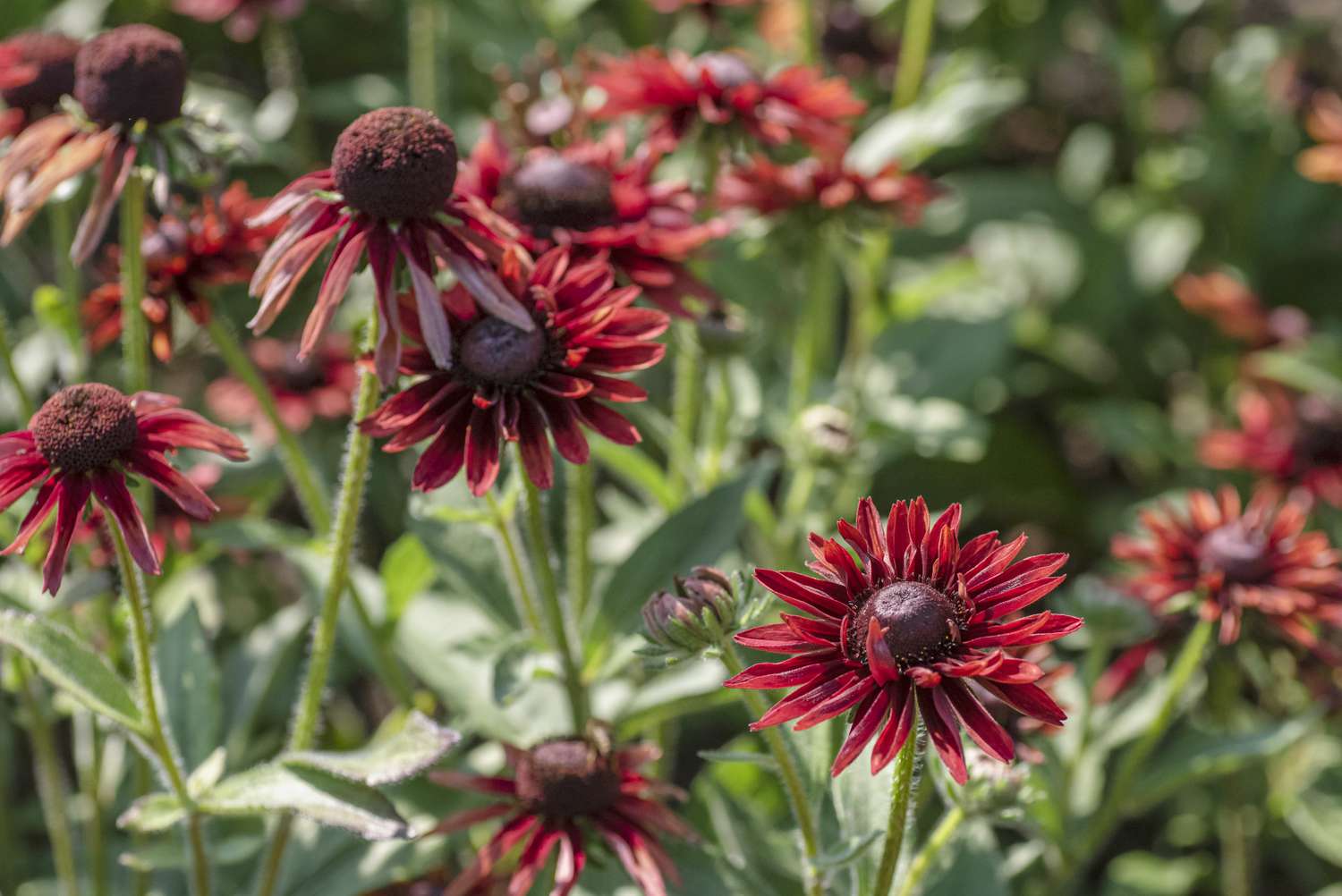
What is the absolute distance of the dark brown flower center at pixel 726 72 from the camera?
1.61 meters

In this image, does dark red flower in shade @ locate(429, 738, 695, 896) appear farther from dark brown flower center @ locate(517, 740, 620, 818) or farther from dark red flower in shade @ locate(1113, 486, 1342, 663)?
dark red flower in shade @ locate(1113, 486, 1342, 663)

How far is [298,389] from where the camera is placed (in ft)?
6.66

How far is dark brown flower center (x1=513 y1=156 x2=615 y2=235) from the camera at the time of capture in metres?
1.43

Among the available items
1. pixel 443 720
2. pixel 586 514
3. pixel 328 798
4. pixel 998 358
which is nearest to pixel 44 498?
pixel 328 798

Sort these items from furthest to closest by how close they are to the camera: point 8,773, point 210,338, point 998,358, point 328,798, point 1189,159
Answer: point 1189,159
point 998,358
point 8,773
point 210,338
point 328,798

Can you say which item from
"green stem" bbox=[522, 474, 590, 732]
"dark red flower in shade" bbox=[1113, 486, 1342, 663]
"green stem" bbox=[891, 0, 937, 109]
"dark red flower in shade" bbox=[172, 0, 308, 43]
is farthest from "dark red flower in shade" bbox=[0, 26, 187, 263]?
"green stem" bbox=[891, 0, 937, 109]

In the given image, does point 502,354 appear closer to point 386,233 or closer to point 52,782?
point 386,233

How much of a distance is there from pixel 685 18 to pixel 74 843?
199cm

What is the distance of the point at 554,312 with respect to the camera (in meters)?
1.21

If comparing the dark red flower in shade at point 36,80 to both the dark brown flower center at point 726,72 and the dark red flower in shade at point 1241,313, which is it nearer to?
the dark brown flower center at point 726,72

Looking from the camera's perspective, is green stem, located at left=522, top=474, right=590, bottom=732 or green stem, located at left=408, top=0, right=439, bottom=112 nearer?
green stem, located at left=522, top=474, right=590, bottom=732

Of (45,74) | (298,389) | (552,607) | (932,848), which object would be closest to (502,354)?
(552,607)

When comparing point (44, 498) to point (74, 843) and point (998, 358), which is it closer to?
point (74, 843)

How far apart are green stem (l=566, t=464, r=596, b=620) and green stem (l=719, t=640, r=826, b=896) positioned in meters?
0.44
